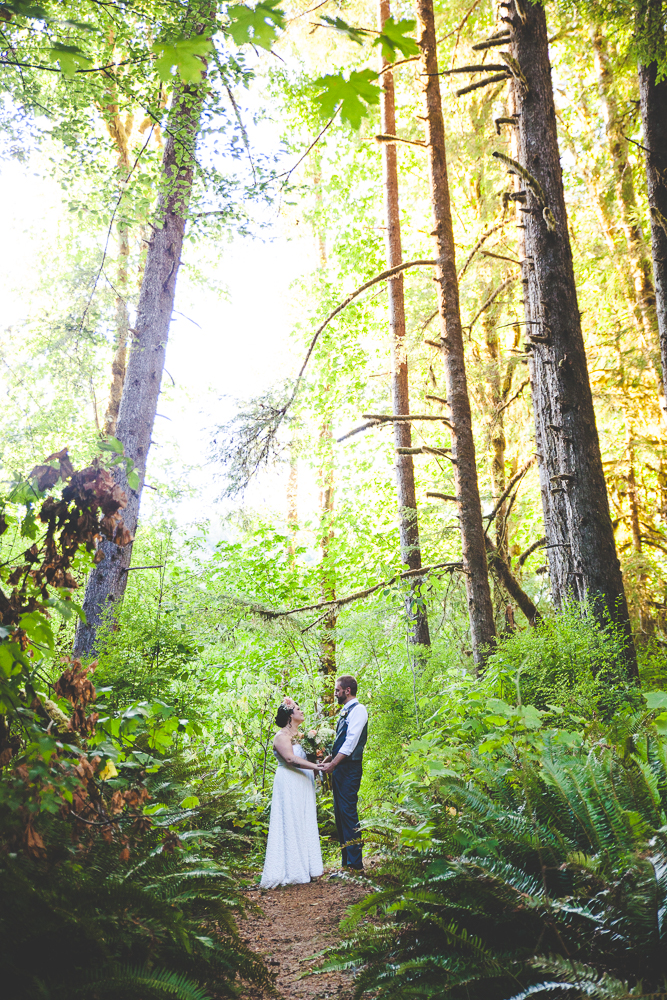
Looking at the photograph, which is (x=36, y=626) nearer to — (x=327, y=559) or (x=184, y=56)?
(x=184, y=56)

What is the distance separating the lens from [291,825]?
20.7 feet

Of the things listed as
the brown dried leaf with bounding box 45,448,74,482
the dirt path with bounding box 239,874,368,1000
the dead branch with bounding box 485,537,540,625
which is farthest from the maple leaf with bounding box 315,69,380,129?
the dead branch with bounding box 485,537,540,625

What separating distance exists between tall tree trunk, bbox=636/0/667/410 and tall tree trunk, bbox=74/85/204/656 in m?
4.39

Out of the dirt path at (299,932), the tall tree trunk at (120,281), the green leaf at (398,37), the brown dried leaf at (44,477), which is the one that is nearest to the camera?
the green leaf at (398,37)

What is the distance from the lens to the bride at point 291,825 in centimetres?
625

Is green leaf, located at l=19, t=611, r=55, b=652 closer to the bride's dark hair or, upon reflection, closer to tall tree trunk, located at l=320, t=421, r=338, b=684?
the bride's dark hair

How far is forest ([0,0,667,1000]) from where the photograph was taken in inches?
93.4

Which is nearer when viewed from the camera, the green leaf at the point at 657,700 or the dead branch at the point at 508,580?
the green leaf at the point at 657,700

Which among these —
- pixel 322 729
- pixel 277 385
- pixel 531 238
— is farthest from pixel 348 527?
pixel 531 238

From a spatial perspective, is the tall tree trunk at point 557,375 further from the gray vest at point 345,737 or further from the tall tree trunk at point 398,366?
the tall tree trunk at point 398,366

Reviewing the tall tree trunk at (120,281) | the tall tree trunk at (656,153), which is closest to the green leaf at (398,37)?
the tall tree trunk at (656,153)

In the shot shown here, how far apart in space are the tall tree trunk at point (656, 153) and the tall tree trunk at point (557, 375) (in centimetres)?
73

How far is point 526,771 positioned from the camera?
9.94ft

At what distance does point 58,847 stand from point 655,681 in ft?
16.6
